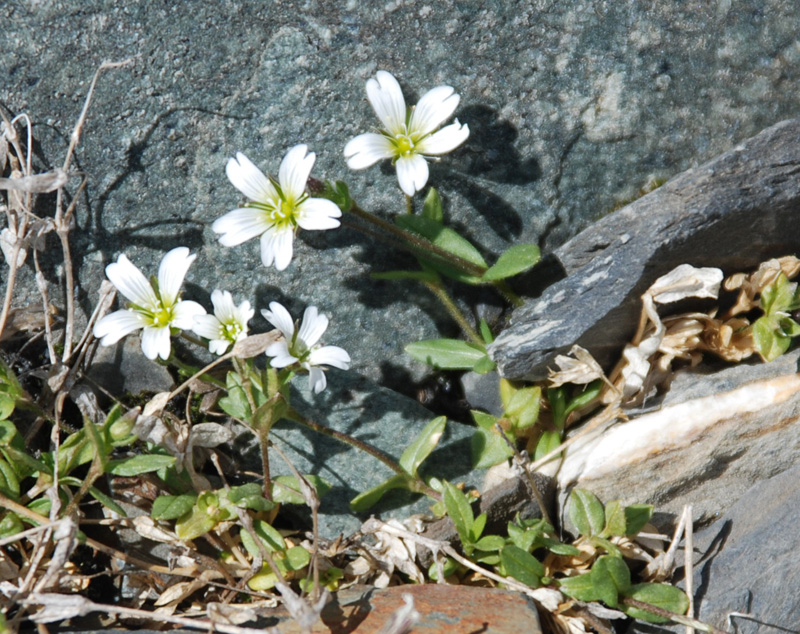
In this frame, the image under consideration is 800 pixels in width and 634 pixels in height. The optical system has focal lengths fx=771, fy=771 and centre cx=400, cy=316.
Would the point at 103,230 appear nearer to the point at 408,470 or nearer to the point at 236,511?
the point at 236,511

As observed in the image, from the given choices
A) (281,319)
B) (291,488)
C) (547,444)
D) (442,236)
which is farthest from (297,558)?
(442,236)

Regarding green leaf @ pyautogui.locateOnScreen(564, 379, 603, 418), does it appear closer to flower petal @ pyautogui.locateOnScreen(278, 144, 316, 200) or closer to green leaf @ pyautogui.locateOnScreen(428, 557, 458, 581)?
green leaf @ pyautogui.locateOnScreen(428, 557, 458, 581)

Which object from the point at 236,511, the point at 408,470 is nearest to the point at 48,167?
the point at 236,511

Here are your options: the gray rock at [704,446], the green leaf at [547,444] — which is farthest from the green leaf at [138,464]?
the gray rock at [704,446]

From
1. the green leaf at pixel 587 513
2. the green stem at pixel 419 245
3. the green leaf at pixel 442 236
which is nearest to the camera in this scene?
the green leaf at pixel 587 513

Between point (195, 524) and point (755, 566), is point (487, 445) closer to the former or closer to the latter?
point (755, 566)

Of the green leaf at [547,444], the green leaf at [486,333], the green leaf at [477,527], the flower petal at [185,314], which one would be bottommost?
the green leaf at [477,527]

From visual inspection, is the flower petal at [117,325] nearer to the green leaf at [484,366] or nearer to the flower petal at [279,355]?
Result: the flower petal at [279,355]
